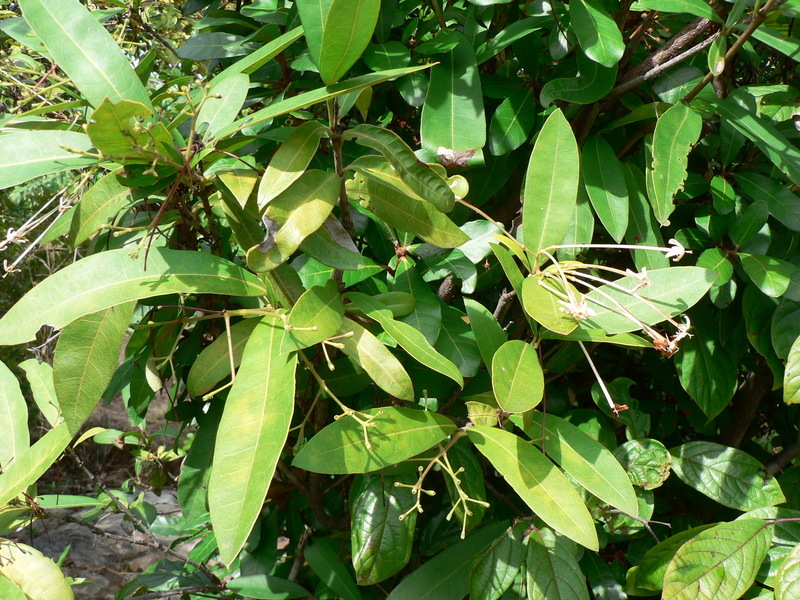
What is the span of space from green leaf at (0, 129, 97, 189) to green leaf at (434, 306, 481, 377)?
0.46 m

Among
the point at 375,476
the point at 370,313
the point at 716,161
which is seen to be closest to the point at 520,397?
the point at 370,313

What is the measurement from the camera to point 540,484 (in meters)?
0.71

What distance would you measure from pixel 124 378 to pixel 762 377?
3.84 ft

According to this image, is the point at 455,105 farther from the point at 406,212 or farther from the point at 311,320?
the point at 311,320

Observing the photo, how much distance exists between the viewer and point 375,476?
0.88 m

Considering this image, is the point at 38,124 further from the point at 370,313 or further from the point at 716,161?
the point at 716,161

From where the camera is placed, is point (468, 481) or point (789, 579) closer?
point (789, 579)

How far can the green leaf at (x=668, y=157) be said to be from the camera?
0.77 metres

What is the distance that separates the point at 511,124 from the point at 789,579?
27.1 inches

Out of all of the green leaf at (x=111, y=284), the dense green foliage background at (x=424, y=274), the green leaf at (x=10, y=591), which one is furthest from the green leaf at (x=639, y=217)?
the green leaf at (x=10, y=591)

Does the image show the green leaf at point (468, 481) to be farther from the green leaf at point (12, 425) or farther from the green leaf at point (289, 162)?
the green leaf at point (12, 425)

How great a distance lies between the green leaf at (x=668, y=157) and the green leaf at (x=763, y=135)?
58 millimetres

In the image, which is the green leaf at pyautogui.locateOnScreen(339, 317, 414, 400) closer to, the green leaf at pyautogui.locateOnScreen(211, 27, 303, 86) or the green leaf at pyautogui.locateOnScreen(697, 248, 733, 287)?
the green leaf at pyautogui.locateOnScreen(211, 27, 303, 86)

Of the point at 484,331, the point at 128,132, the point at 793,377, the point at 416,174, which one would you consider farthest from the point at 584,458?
the point at 128,132
